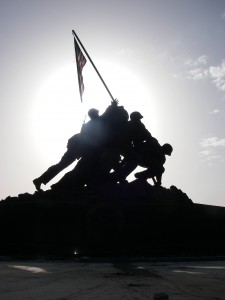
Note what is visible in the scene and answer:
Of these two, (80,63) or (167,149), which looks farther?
(80,63)

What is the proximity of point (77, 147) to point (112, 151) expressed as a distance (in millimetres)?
1336

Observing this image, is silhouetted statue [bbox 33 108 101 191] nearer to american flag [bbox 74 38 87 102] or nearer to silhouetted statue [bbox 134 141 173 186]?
silhouetted statue [bbox 134 141 173 186]

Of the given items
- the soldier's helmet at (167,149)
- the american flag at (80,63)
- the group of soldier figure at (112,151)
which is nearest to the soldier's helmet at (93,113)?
the group of soldier figure at (112,151)

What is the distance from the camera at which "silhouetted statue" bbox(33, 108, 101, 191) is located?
13625 mm

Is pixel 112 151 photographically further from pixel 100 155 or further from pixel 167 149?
pixel 167 149

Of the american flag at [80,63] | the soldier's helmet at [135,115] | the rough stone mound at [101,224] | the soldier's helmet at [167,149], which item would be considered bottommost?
the rough stone mound at [101,224]

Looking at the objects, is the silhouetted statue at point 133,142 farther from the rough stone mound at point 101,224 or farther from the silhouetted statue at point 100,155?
the rough stone mound at point 101,224

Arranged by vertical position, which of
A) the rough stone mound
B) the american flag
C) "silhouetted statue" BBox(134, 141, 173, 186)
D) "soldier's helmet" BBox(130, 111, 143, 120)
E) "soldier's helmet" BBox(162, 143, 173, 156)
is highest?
the american flag

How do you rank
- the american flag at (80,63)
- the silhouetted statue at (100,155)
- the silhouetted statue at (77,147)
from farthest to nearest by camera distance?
the american flag at (80,63) < the silhouetted statue at (77,147) < the silhouetted statue at (100,155)

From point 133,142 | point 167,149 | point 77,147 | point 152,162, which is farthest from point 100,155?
point 167,149

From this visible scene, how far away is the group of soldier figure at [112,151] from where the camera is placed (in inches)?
532

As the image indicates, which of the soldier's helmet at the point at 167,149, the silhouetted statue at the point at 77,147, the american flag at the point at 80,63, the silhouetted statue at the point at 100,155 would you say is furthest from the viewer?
the american flag at the point at 80,63

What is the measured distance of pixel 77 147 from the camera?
Result: 541 inches

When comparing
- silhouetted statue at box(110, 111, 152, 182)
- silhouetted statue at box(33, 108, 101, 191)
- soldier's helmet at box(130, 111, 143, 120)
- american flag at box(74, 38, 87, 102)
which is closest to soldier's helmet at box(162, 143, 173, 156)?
silhouetted statue at box(110, 111, 152, 182)
